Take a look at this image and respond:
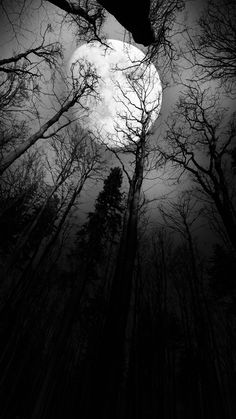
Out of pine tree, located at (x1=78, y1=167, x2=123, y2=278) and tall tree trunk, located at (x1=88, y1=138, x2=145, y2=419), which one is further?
pine tree, located at (x1=78, y1=167, x2=123, y2=278)

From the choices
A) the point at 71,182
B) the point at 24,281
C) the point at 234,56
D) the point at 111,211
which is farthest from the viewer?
the point at 111,211

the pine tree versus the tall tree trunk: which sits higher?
the pine tree

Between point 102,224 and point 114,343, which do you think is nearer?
point 114,343

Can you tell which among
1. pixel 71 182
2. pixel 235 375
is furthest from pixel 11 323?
pixel 235 375

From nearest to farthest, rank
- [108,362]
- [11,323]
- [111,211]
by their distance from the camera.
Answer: [108,362]
[11,323]
[111,211]

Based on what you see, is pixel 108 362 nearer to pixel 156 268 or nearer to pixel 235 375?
pixel 156 268

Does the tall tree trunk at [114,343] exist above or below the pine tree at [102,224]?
below

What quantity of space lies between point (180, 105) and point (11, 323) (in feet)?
39.7

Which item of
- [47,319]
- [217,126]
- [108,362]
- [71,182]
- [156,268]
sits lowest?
[108,362]

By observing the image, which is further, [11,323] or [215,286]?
[215,286]

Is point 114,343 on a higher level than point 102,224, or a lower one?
lower

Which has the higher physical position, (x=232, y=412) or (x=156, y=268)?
(x=156, y=268)

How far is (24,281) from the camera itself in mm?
10141

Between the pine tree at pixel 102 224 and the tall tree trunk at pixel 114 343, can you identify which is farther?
the pine tree at pixel 102 224
